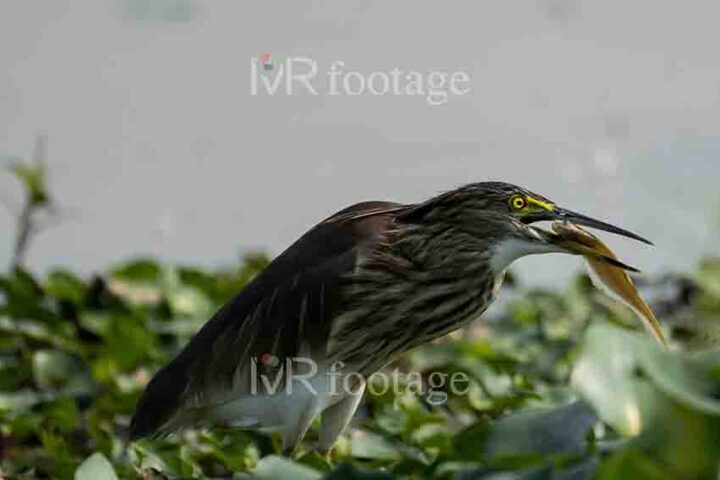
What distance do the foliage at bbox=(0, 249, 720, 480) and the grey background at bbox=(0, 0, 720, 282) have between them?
1.06 meters

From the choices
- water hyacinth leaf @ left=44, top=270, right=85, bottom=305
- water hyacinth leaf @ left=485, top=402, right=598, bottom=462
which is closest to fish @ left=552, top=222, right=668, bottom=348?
water hyacinth leaf @ left=485, top=402, right=598, bottom=462

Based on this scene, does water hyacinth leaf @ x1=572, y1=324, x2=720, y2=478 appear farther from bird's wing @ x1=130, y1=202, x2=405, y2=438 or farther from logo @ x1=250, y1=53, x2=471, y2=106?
logo @ x1=250, y1=53, x2=471, y2=106

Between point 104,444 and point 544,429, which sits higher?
point 544,429

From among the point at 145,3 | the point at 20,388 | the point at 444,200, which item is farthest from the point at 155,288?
the point at 145,3

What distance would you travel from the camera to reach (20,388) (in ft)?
12.8

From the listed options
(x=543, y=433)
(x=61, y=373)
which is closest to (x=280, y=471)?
(x=543, y=433)

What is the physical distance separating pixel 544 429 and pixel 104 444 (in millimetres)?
1842

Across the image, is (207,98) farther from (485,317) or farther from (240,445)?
(240,445)

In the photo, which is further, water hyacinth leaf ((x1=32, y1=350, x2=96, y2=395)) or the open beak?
water hyacinth leaf ((x1=32, y1=350, x2=96, y2=395))

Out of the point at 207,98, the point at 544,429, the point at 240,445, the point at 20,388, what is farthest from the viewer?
the point at 207,98

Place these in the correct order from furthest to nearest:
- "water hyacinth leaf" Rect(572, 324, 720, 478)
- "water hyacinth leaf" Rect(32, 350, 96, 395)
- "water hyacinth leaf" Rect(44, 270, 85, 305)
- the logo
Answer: the logo, "water hyacinth leaf" Rect(44, 270, 85, 305), "water hyacinth leaf" Rect(32, 350, 96, 395), "water hyacinth leaf" Rect(572, 324, 720, 478)

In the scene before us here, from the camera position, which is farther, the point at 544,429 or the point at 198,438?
the point at 198,438

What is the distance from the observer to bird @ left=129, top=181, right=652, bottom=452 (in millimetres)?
3363

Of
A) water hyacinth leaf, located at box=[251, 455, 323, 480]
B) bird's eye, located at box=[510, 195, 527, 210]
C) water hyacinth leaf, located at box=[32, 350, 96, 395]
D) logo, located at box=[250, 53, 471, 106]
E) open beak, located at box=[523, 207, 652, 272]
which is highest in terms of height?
logo, located at box=[250, 53, 471, 106]
